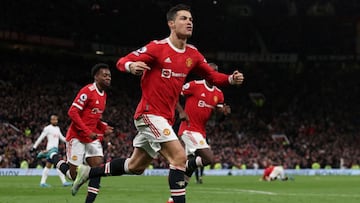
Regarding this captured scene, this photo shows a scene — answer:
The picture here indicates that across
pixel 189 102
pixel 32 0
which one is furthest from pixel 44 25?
pixel 189 102

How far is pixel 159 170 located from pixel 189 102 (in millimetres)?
21606

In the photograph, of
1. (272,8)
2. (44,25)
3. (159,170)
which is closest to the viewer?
(159,170)

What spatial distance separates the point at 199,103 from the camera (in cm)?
1766

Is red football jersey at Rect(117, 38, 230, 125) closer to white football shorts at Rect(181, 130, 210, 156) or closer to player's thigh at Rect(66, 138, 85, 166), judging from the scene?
player's thigh at Rect(66, 138, 85, 166)

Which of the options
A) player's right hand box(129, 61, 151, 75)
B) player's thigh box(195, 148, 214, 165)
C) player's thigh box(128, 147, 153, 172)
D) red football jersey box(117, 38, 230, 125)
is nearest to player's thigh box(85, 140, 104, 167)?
player's thigh box(195, 148, 214, 165)

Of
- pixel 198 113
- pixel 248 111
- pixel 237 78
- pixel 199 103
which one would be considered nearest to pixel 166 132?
pixel 237 78

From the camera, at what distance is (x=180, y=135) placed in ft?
57.6

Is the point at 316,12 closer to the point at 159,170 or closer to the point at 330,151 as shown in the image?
the point at 330,151

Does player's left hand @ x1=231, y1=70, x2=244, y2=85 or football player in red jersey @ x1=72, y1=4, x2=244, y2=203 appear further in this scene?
player's left hand @ x1=231, y1=70, x2=244, y2=85

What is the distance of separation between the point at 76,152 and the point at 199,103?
4.63 m

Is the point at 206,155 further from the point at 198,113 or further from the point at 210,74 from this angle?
the point at 210,74

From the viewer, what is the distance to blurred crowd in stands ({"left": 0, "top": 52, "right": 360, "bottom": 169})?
1645 inches

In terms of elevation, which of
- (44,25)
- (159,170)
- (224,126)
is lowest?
(159,170)

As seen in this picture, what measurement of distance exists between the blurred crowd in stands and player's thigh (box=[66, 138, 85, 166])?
74.4ft
